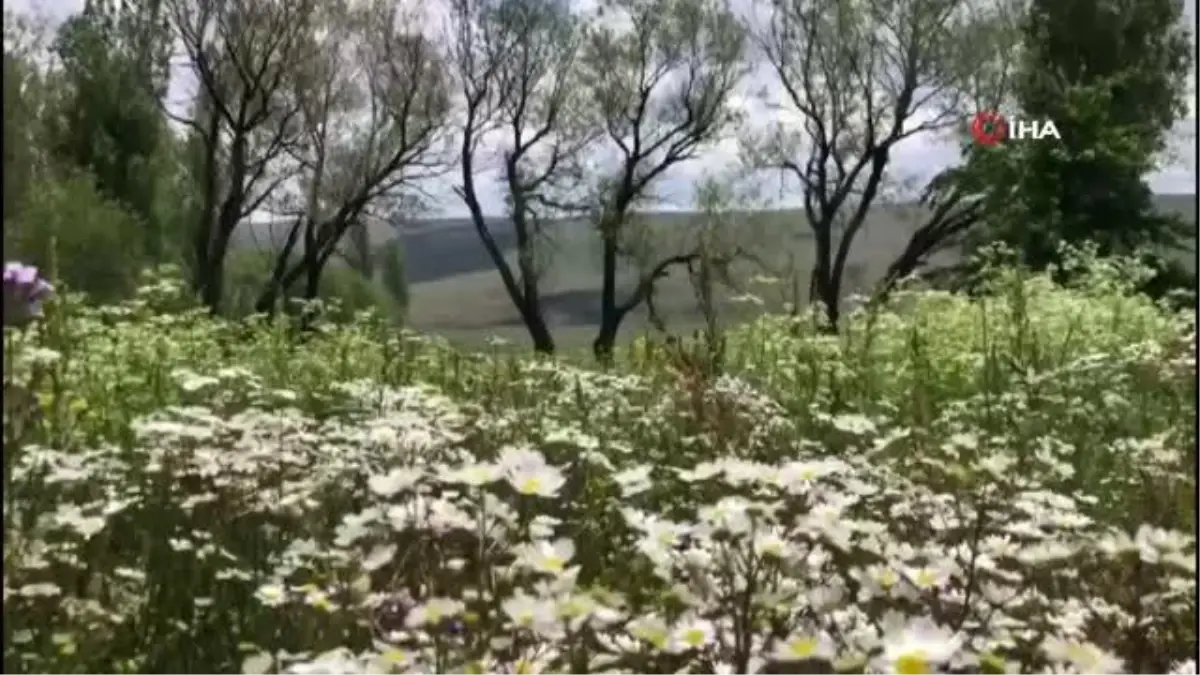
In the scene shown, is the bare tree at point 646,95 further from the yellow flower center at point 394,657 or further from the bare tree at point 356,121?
the yellow flower center at point 394,657

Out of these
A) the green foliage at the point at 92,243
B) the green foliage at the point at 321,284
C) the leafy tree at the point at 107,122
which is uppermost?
the leafy tree at the point at 107,122

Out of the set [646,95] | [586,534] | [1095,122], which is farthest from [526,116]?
[586,534]

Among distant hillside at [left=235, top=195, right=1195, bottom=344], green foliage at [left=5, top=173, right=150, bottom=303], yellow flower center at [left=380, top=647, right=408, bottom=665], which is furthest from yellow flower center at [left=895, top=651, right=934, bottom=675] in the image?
distant hillside at [left=235, top=195, right=1195, bottom=344]

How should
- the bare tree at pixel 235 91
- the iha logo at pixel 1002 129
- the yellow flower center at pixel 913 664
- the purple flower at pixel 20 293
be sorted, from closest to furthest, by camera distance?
the purple flower at pixel 20 293
the yellow flower center at pixel 913 664
the iha logo at pixel 1002 129
the bare tree at pixel 235 91

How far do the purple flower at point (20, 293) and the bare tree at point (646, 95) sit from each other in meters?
12.7

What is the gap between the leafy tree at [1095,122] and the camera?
1058cm

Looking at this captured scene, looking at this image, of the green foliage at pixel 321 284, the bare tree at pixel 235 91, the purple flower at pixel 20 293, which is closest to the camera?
the purple flower at pixel 20 293

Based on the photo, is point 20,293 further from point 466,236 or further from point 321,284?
point 466,236

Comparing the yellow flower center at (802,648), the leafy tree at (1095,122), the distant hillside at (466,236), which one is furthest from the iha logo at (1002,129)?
the yellow flower center at (802,648)

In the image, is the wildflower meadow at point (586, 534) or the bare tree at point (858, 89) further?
the bare tree at point (858, 89)

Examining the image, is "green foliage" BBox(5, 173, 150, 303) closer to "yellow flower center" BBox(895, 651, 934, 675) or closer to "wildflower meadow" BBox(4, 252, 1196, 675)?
"wildflower meadow" BBox(4, 252, 1196, 675)

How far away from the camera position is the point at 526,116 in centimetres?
1446

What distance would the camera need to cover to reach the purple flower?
0.85 meters

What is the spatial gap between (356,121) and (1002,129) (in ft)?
18.8
